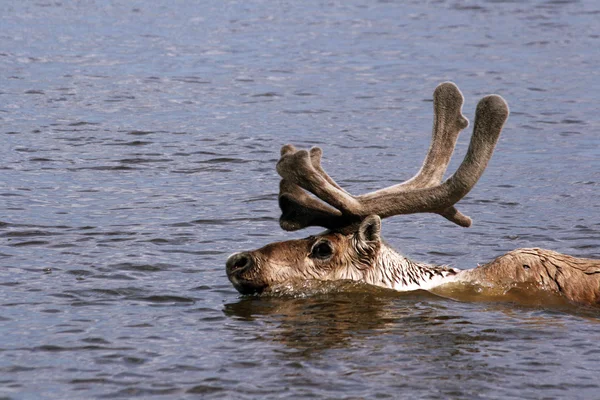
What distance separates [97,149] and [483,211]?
457 centimetres

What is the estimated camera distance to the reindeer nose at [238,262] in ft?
25.1

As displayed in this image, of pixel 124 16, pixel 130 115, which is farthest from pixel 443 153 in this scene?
pixel 124 16

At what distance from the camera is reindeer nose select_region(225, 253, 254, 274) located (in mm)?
7656

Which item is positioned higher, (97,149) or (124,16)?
(124,16)

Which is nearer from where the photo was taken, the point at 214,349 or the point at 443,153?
the point at 214,349

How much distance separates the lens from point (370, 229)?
7582mm

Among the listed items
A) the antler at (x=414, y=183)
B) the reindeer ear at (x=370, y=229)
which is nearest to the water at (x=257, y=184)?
the reindeer ear at (x=370, y=229)

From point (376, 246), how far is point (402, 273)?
1.23 feet

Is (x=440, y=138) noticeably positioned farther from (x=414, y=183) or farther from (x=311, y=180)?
(x=311, y=180)

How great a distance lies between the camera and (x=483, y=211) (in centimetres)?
1129

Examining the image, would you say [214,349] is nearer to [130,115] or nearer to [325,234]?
[325,234]

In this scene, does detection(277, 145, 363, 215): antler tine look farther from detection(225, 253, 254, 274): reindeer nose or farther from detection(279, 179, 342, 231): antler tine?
detection(225, 253, 254, 274): reindeer nose

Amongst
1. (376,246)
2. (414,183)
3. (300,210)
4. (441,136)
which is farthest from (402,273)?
(441,136)

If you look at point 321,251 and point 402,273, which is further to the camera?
point 402,273
